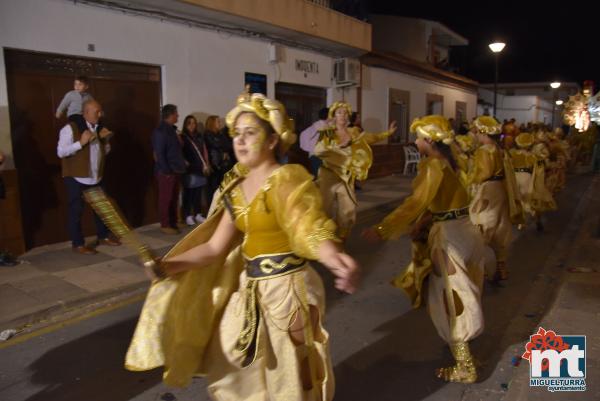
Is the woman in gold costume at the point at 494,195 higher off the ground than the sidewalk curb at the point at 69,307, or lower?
higher

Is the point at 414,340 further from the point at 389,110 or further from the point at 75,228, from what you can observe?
the point at 389,110

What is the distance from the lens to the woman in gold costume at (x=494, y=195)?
5.54 meters

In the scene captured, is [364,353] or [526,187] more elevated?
[526,187]

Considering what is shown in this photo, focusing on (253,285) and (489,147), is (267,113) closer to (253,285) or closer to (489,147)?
(253,285)

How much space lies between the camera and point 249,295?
2467 mm

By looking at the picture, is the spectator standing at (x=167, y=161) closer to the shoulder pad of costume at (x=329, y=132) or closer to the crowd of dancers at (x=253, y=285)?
the shoulder pad of costume at (x=329, y=132)

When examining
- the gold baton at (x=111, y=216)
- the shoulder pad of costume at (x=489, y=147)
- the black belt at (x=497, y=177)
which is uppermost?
the shoulder pad of costume at (x=489, y=147)

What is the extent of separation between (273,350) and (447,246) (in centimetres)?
169

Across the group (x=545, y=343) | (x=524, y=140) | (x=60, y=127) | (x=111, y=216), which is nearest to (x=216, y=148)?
(x=60, y=127)

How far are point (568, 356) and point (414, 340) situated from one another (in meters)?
1.24

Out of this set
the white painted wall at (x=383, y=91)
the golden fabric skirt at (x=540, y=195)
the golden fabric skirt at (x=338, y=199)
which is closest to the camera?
the golden fabric skirt at (x=338, y=199)

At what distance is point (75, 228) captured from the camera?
6879mm

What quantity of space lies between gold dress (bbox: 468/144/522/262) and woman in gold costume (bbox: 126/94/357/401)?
3802 mm

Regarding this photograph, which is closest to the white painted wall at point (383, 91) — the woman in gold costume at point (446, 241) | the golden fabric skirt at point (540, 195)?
the golden fabric skirt at point (540, 195)
